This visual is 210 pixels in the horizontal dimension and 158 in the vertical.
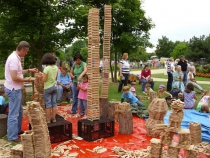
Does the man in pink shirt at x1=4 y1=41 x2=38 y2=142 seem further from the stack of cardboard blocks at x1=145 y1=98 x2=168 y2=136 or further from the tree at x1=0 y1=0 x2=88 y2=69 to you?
the tree at x1=0 y1=0 x2=88 y2=69

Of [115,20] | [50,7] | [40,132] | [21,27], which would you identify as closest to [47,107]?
[40,132]

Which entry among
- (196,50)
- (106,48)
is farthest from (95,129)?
(196,50)

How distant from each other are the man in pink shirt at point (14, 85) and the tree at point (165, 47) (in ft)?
163

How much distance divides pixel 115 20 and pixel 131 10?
1.06 m

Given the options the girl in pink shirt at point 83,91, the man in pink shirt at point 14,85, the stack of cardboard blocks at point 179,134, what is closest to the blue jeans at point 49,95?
the man in pink shirt at point 14,85

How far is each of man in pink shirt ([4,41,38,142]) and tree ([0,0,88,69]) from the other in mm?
3468

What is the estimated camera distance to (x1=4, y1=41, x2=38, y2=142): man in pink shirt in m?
4.15

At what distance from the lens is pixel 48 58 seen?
15.1 ft

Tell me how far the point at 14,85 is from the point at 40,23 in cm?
404

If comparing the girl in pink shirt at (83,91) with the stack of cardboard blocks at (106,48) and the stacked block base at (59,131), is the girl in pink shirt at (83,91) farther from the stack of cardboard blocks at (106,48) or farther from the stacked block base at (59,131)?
the stacked block base at (59,131)

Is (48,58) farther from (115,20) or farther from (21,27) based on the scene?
(115,20)

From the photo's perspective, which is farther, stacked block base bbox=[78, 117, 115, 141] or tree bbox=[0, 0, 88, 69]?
tree bbox=[0, 0, 88, 69]

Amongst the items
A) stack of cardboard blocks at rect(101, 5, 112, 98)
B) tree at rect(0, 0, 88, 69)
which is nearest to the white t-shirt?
stack of cardboard blocks at rect(101, 5, 112, 98)

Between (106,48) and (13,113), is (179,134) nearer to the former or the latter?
(13,113)
